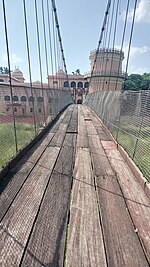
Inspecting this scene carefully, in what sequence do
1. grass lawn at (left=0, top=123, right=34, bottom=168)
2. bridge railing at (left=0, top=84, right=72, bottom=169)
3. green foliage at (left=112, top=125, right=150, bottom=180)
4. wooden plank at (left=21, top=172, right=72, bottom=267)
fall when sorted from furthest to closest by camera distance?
bridge railing at (left=0, top=84, right=72, bottom=169), grass lawn at (left=0, top=123, right=34, bottom=168), green foliage at (left=112, top=125, right=150, bottom=180), wooden plank at (left=21, top=172, right=72, bottom=267)

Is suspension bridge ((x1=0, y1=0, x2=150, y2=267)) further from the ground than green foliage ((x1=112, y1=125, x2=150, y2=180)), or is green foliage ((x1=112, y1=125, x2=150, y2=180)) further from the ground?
green foliage ((x1=112, y1=125, x2=150, y2=180))

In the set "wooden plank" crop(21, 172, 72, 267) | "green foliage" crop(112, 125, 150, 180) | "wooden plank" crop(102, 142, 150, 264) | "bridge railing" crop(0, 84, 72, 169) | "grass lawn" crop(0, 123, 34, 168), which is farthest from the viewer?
"bridge railing" crop(0, 84, 72, 169)

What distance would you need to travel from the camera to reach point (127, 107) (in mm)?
2832

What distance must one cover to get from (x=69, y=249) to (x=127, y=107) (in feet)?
7.52

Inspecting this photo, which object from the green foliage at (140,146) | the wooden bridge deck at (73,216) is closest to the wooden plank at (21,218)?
the wooden bridge deck at (73,216)

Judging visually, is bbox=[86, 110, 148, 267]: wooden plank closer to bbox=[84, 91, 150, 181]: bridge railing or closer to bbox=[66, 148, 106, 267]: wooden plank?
bbox=[66, 148, 106, 267]: wooden plank

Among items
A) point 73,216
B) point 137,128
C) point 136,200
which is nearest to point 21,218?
point 73,216

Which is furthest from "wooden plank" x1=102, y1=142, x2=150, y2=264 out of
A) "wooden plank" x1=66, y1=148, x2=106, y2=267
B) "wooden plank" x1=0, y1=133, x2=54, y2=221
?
"wooden plank" x1=0, y1=133, x2=54, y2=221

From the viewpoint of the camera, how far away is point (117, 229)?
1164mm

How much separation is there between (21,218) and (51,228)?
0.24 metres

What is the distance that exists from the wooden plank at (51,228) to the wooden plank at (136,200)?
496 mm

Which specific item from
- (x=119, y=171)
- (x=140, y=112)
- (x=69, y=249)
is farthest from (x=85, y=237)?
(x=140, y=112)

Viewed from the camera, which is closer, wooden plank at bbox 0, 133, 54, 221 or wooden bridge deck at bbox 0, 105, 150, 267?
wooden bridge deck at bbox 0, 105, 150, 267

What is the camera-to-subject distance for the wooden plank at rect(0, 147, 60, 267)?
98 cm
